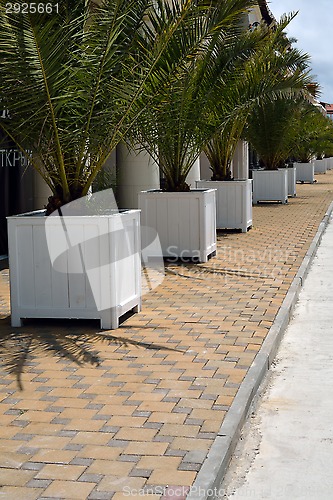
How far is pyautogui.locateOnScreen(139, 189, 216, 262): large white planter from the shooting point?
1095 cm

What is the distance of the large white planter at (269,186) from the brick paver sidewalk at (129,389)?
12644 mm

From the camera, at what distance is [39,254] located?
7.01 metres

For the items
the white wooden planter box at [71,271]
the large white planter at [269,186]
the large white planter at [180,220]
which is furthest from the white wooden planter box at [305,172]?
the white wooden planter box at [71,271]

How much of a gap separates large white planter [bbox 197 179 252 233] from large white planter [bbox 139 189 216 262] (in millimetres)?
3460

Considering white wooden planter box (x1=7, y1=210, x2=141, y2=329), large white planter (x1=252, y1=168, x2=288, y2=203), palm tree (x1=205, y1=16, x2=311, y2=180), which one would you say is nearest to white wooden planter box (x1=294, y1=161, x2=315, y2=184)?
large white planter (x1=252, y1=168, x2=288, y2=203)

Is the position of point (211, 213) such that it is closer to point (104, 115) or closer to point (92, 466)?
point (104, 115)

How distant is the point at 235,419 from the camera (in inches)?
187

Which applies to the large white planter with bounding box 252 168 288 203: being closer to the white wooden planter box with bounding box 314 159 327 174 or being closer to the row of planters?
the row of planters

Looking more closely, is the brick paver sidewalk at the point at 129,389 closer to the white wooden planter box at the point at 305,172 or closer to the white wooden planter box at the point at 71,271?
the white wooden planter box at the point at 71,271

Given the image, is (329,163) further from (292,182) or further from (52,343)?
(52,343)

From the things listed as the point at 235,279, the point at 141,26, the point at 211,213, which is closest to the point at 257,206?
the point at 211,213

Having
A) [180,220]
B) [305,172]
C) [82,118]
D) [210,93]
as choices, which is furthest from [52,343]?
[305,172]

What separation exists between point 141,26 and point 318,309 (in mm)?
3389

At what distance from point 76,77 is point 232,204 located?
26.8ft
